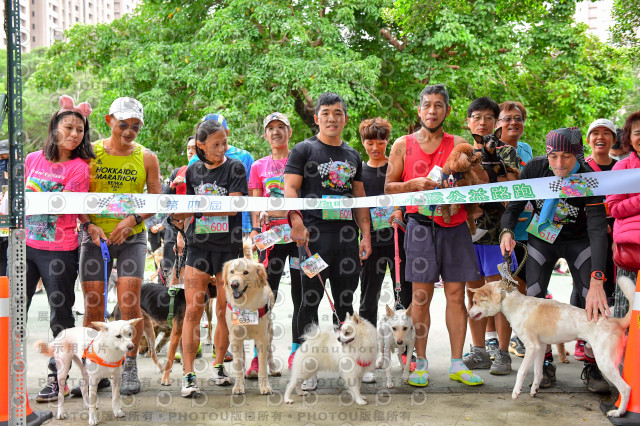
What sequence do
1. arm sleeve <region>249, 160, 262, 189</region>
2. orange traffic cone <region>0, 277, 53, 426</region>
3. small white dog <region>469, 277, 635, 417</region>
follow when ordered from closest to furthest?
orange traffic cone <region>0, 277, 53, 426</region>, small white dog <region>469, 277, 635, 417</region>, arm sleeve <region>249, 160, 262, 189</region>

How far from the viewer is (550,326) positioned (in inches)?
150

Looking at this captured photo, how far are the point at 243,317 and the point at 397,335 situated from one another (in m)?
1.17

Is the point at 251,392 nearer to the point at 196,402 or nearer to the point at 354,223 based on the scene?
the point at 196,402

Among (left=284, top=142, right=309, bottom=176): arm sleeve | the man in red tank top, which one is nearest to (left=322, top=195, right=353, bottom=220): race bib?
→ (left=284, top=142, right=309, bottom=176): arm sleeve

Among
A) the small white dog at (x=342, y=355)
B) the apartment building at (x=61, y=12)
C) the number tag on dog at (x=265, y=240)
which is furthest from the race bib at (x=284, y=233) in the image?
the apartment building at (x=61, y=12)

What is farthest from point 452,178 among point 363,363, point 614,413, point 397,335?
point 614,413

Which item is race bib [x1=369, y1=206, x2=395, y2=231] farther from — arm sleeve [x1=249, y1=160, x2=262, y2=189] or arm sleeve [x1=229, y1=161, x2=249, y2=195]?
arm sleeve [x1=229, y1=161, x2=249, y2=195]

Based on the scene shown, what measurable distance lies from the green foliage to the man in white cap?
7004 mm

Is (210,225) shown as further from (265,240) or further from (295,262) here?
(295,262)

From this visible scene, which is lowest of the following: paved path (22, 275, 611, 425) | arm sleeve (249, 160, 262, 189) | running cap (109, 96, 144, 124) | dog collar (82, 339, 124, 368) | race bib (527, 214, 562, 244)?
paved path (22, 275, 611, 425)

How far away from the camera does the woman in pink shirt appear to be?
3.91m

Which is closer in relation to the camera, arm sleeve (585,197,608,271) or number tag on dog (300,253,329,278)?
arm sleeve (585,197,608,271)

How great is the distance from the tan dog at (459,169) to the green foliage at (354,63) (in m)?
7.00

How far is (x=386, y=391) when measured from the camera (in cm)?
416
